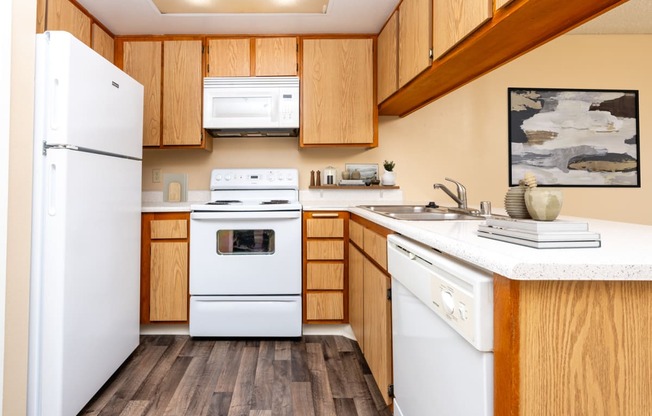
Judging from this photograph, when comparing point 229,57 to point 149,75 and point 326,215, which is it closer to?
point 149,75

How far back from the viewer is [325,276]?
8.36 feet

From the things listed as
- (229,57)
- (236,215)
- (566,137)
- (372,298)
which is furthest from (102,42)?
(566,137)

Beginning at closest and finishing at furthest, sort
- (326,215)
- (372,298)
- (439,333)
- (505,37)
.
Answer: (439,333) → (505,37) → (372,298) → (326,215)

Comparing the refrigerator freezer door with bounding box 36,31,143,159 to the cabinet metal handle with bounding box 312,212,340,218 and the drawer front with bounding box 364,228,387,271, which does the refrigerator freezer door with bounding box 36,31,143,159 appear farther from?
the drawer front with bounding box 364,228,387,271

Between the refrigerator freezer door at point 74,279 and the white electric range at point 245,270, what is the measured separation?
555 mm

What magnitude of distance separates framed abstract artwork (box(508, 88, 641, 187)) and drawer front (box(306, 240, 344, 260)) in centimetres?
158

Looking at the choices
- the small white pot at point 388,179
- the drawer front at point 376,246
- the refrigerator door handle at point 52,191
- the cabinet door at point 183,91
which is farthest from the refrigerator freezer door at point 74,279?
the small white pot at point 388,179

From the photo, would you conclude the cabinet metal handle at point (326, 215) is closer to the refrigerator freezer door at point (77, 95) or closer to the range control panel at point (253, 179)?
the range control panel at point (253, 179)

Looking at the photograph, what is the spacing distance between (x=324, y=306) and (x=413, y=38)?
172 cm

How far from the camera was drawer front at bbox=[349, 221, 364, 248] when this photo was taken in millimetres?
2041

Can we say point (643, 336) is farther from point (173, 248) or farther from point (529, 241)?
point (173, 248)

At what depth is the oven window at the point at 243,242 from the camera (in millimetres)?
2477

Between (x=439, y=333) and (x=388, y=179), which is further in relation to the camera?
(x=388, y=179)

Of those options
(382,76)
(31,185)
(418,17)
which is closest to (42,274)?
(31,185)
